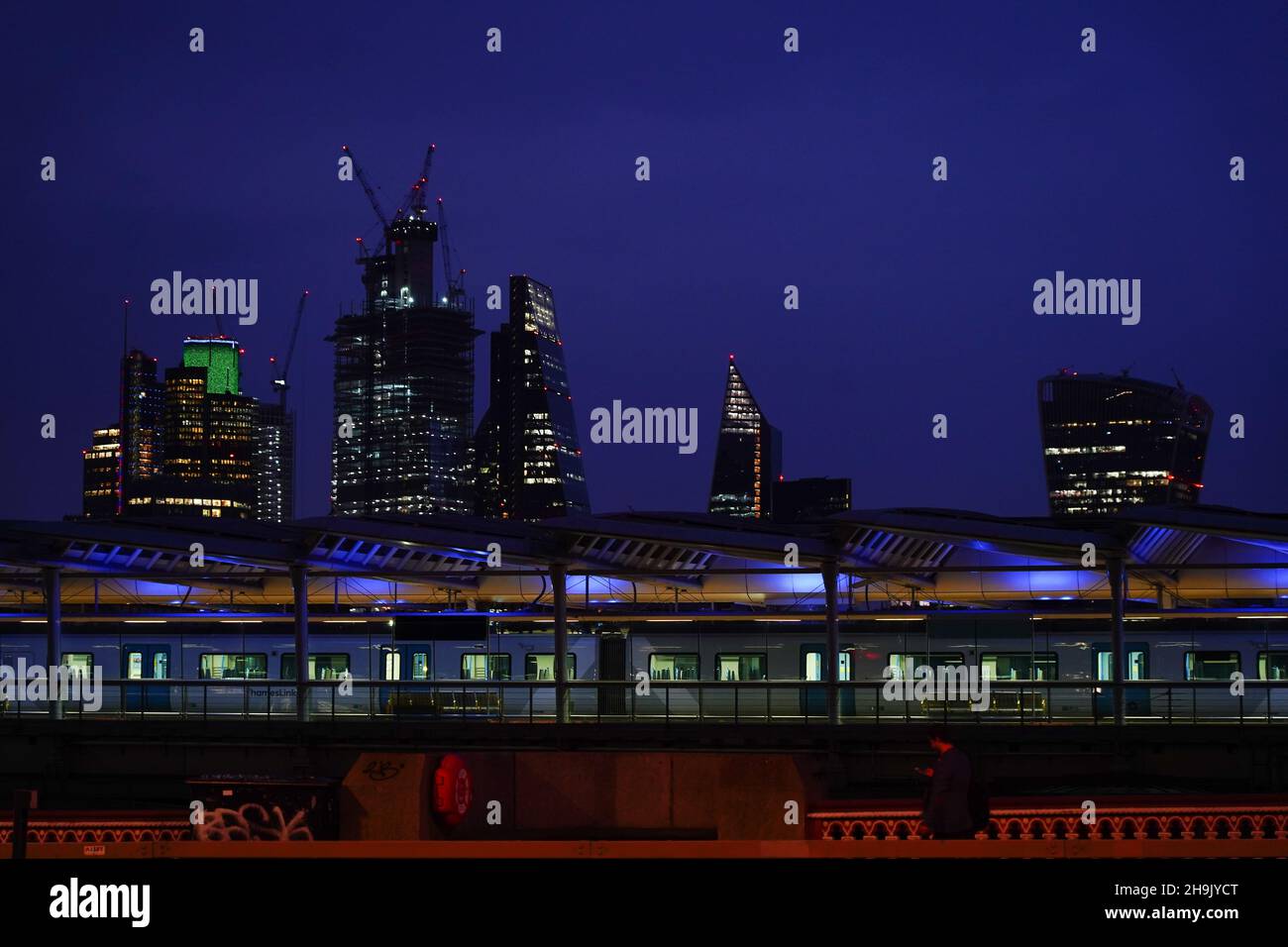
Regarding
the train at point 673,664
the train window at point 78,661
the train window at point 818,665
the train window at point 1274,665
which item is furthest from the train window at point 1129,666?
the train window at point 78,661

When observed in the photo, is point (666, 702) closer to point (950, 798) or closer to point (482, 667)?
point (482, 667)

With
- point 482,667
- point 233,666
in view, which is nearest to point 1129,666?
point 482,667

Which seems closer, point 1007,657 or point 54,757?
point 54,757

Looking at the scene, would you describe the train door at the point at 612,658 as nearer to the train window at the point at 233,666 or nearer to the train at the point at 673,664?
the train at the point at 673,664
